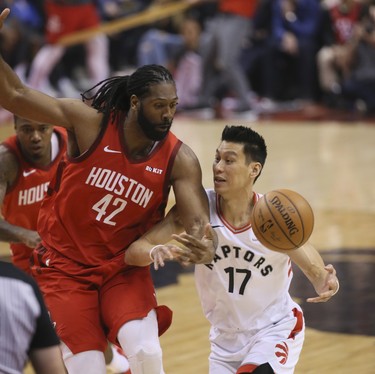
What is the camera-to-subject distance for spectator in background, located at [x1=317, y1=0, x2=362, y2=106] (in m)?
17.8

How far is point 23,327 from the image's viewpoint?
3080 mm

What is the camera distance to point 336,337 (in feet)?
22.5

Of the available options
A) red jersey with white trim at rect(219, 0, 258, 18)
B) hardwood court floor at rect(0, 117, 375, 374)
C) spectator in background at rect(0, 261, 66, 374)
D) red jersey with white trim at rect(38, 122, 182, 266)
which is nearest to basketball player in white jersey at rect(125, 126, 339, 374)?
red jersey with white trim at rect(38, 122, 182, 266)

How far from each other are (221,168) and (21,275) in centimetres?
209

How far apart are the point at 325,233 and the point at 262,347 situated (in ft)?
16.3

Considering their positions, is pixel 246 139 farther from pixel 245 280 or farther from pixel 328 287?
pixel 328 287

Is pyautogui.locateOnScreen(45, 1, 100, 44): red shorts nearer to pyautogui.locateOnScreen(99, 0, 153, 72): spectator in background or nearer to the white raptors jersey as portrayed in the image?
pyautogui.locateOnScreen(99, 0, 153, 72): spectator in background

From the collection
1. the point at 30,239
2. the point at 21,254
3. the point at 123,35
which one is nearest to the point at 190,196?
the point at 30,239

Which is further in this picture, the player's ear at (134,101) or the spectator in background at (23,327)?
the player's ear at (134,101)

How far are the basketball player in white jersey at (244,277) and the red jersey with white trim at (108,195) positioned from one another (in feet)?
0.68

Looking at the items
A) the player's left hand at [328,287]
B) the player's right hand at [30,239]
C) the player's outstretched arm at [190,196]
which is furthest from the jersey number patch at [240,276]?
the player's right hand at [30,239]

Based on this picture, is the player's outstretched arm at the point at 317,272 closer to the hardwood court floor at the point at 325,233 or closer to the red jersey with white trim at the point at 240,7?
the hardwood court floor at the point at 325,233

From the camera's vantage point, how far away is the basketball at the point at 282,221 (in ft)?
15.4

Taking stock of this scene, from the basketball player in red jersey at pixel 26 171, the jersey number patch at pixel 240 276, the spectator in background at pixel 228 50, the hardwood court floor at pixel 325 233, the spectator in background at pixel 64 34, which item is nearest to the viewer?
the jersey number patch at pixel 240 276
